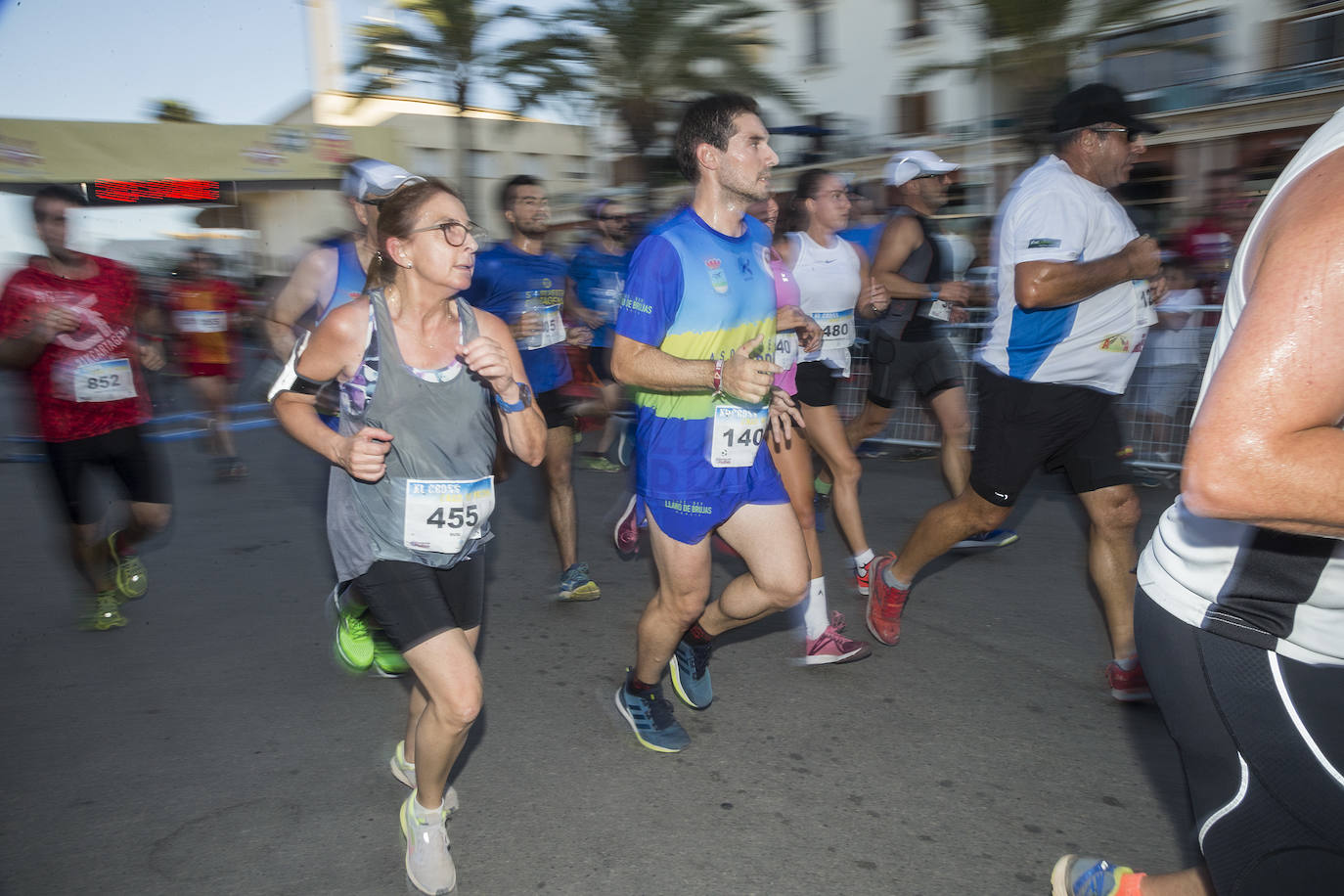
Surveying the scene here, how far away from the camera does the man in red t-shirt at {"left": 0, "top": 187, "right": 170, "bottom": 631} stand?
4.50 metres

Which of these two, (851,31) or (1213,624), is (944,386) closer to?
(1213,624)

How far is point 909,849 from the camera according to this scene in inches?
113

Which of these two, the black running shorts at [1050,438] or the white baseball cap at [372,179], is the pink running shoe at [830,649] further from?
the white baseball cap at [372,179]

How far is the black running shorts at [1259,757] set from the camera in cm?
143

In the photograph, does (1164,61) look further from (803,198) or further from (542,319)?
(542,319)

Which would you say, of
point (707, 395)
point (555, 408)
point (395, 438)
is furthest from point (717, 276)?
point (555, 408)

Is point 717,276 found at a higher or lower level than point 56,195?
lower

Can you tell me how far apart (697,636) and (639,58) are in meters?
18.8

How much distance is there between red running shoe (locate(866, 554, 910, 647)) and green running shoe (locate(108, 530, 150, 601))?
3597 mm

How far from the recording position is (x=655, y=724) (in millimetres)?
3537

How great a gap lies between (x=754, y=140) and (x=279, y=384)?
1594mm

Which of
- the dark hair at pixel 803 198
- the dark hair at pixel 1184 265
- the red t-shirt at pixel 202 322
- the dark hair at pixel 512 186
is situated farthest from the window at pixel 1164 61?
the dark hair at pixel 512 186

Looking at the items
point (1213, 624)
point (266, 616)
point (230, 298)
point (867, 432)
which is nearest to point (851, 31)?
point (230, 298)

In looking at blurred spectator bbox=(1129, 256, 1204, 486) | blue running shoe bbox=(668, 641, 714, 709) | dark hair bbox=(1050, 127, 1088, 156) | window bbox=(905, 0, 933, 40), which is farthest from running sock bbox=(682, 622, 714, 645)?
window bbox=(905, 0, 933, 40)
